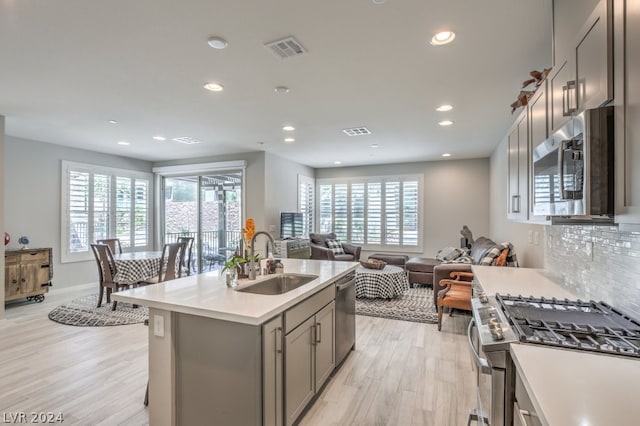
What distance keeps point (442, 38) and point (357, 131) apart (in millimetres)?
2574

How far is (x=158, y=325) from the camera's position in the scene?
6.06 ft

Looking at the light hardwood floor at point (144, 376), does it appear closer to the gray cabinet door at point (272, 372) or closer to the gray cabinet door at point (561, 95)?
the gray cabinet door at point (272, 372)

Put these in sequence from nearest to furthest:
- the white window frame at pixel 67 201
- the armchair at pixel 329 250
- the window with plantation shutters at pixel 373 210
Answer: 1. the white window frame at pixel 67 201
2. the armchair at pixel 329 250
3. the window with plantation shutters at pixel 373 210

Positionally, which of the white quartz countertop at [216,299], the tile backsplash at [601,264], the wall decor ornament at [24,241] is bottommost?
the white quartz countertop at [216,299]

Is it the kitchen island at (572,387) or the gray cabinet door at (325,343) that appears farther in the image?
the gray cabinet door at (325,343)

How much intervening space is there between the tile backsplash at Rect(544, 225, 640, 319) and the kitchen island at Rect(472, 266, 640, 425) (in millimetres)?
565

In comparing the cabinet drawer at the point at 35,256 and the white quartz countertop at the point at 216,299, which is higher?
the white quartz countertop at the point at 216,299

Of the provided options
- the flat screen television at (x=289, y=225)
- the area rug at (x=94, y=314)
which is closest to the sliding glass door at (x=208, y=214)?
the flat screen television at (x=289, y=225)

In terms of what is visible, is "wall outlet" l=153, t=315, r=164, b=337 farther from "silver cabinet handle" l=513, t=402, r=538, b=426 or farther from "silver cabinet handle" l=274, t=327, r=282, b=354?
"silver cabinet handle" l=513, t=402, r=538, b=426

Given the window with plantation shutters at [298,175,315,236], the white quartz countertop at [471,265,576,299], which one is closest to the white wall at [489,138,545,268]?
the white quartz countertop at [471,265,576,299]

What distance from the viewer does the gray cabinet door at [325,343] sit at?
7.61 feet

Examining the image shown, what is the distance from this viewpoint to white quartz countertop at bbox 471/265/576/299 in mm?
2029

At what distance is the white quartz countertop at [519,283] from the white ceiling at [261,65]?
5.76 ft

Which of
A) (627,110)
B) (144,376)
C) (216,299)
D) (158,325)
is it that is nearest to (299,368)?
(216,299)
